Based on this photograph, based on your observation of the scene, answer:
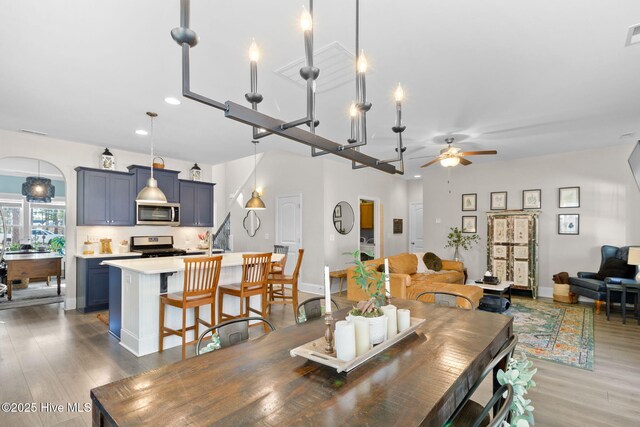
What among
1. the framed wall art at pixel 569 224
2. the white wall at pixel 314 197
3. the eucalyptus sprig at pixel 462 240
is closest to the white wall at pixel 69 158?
the white wall at pixel 314 197

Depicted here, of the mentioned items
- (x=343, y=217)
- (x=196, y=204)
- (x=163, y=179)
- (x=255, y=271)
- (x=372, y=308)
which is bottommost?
(x=255, y=271)

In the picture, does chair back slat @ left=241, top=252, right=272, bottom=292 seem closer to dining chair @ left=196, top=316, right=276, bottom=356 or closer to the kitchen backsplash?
dining chair @ left=196, top=316, right=276, bottom=356

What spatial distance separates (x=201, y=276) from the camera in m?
3.37

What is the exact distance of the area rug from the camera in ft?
11.0

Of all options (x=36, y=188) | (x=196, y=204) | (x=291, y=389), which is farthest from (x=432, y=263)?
(x=36, y=188)

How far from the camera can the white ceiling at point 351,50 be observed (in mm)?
2066

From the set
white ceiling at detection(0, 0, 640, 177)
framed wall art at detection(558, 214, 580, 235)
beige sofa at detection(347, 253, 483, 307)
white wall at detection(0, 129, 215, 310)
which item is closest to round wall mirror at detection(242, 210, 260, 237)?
white wall at detection(0, 129, 215, 310)

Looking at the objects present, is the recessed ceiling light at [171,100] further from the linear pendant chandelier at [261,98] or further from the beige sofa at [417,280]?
the beige sofa at [417,280]

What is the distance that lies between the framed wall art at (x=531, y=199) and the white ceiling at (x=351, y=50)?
1852mm

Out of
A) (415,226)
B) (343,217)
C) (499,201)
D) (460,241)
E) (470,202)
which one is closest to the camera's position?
(499,201)

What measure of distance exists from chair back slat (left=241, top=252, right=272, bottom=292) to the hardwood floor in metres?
0.75

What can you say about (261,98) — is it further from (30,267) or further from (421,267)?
(30,267)

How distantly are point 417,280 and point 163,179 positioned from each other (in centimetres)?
482

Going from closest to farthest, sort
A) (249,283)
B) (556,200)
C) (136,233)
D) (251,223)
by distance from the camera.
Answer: (249,283) → (136,233) → (556,200) → (251,223)
